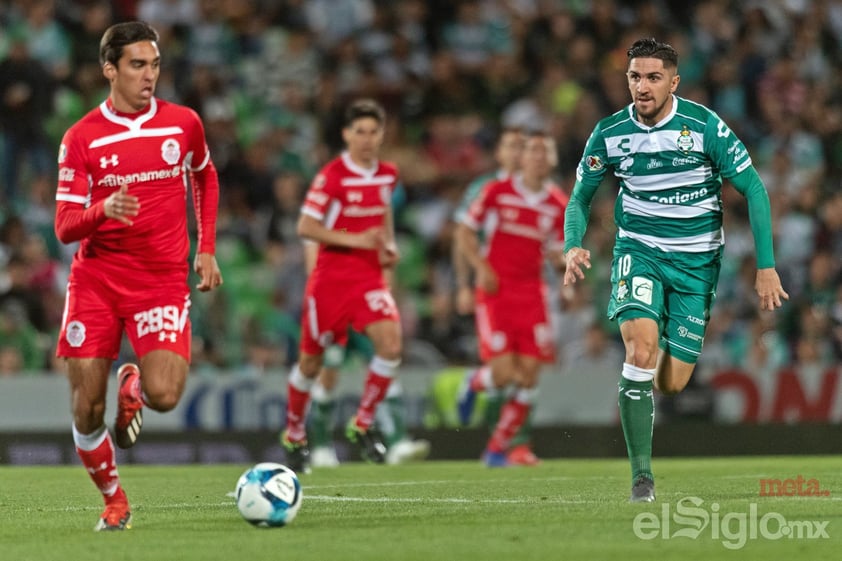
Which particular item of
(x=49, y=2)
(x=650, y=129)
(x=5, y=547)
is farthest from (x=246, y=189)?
(x=5, y=547)

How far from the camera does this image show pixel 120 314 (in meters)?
7.61

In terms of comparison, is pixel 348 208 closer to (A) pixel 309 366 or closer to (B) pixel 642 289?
(A) pixel 309 366

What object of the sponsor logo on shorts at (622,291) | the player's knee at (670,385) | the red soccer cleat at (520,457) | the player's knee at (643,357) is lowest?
the red soccer cleat at (520,457)

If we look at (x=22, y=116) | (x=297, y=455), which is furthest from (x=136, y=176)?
(x=22, y=116)

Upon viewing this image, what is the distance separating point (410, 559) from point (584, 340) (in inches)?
407

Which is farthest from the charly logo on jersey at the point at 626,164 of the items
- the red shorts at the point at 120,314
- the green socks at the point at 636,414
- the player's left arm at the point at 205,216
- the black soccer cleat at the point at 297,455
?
the black soccer cleat at the point at 297,455

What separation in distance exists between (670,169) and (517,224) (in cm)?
529

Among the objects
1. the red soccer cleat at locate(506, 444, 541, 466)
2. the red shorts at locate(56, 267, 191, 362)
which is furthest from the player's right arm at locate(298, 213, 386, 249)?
the red shorts at locate(56, 267, 191, 362)

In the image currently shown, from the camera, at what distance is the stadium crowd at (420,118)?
16.2 metres

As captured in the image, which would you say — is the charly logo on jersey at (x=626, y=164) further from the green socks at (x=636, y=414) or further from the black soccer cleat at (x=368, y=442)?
the black soccer cleat at (x=368, y=442)

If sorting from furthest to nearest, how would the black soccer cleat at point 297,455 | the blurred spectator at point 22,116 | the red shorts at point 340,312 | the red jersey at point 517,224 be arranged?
the blurred spectator at point 22,116
the red jersey at point 517,224
the red shorts at point 340,312
the black soccer cleat at point 297,455

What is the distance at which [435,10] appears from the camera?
66.6 feet

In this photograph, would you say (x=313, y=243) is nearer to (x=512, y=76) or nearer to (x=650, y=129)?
(x=650, y=129)

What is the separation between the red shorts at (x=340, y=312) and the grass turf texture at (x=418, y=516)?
3.66 ft
